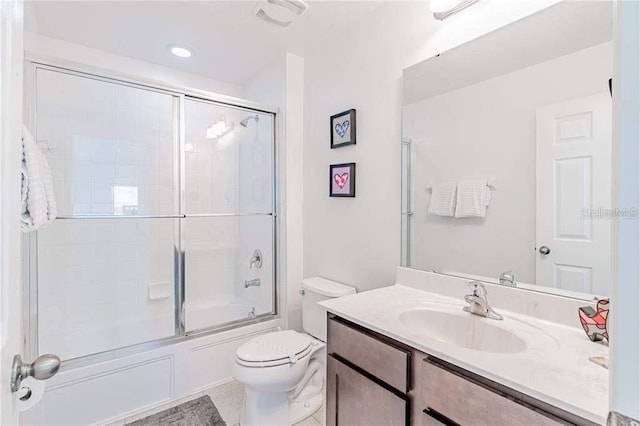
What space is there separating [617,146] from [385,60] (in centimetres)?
170

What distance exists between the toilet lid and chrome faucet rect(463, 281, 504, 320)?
2.94 feet

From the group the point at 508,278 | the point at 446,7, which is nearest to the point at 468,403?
the point at 508,278

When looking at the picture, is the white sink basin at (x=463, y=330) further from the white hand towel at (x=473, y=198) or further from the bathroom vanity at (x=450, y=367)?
the white hand towel at (x=473, y=198)

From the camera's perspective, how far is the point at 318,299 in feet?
6.96

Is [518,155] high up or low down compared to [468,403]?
up

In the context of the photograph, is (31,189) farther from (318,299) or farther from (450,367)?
(318,299)

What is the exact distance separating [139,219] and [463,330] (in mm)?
2403

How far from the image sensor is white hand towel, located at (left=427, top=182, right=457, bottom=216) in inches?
61.3

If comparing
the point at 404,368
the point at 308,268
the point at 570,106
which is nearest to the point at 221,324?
the point at 308,268

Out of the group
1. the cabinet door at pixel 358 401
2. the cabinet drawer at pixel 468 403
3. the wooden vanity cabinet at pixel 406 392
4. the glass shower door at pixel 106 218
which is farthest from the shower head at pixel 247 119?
the cabinet drawer at pixel 468 403

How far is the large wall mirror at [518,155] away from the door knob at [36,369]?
137 cm

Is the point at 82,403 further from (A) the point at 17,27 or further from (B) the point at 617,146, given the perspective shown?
(B) the point at 617,146

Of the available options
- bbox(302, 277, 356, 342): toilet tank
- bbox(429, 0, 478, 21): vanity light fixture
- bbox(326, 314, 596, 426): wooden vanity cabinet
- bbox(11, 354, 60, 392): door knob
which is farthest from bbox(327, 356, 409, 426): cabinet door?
bbox(429, 0, 478, 21): vanity light fixture

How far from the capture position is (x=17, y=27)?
1.98 ft
